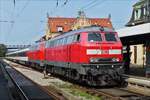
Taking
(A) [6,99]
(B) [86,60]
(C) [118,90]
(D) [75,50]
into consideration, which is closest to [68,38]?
(D) [75,50]

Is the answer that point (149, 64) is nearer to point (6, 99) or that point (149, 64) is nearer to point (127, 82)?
point (127, 82)

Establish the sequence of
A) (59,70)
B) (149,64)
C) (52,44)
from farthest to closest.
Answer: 1. (52,44)
2. (59,70)
3. (149,64)

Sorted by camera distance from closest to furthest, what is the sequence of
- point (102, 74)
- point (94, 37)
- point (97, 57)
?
1. point (102, 74)
2. point (97, 57)
3. point (94, 37)

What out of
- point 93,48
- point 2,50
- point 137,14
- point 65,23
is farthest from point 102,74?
point 2,50

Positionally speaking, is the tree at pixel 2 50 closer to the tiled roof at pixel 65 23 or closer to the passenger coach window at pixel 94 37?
the tiled roof at pixel 65 23

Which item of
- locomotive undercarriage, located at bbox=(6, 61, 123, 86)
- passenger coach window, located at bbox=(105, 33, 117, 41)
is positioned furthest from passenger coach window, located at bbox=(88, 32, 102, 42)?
locomotive undercarriage, located at bbox=(6, 61, 123, 86)

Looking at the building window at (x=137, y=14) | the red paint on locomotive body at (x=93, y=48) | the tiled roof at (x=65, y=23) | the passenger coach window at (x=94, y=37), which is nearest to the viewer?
the red paint on locomotive body at (x=93, y=48)

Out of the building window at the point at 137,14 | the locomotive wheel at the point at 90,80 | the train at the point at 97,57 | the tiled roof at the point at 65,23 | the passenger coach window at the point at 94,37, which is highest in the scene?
the tiled roof at the point at 65,23

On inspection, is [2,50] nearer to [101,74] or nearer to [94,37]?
[94,37]

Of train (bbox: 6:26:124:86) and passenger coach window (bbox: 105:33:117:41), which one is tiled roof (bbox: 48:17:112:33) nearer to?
train (bbox: 6:26:124:86)

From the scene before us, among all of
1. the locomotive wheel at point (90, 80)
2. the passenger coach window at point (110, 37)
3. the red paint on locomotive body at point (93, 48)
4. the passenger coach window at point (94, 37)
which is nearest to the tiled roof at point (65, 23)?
the red paint on locomotive body at point (93, 48)

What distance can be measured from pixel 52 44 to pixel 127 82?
36.4ft

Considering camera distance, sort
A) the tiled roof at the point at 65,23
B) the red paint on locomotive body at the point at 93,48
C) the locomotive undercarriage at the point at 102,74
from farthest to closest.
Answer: the tiled roof at the point at 65,23 < the red paint on locomotive body at the point at 93,48 < the locomotive undercarriage at the point at 102,74

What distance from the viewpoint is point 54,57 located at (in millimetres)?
31297
